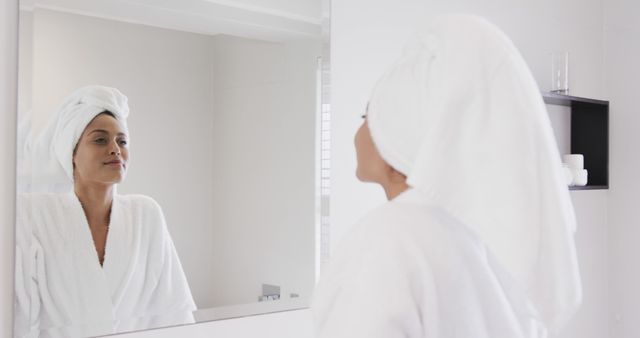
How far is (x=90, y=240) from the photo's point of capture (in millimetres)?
1390

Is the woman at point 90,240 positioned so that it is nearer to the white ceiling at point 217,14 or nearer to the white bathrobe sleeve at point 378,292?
the white ceiling at point 217,14

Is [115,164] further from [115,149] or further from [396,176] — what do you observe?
[396,176]

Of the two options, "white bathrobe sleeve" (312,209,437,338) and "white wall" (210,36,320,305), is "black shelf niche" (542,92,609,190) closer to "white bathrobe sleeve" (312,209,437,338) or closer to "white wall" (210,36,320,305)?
"white wall" (210,36,320,305)

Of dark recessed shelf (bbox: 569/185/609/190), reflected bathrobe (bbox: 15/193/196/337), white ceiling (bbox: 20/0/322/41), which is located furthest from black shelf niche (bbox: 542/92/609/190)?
reflected bathrobe (bbox: 15/193/196/337)

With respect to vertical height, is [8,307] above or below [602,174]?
below

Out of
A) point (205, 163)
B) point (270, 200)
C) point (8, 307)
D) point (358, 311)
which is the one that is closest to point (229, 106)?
point (205, 163)

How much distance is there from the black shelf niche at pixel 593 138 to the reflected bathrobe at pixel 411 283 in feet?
6.10

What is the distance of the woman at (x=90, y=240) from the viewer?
1.32 metres

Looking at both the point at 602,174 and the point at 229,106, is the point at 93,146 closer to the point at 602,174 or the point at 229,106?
the point at 229,106

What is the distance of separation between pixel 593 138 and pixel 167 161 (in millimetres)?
1826

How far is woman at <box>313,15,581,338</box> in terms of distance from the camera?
894mm

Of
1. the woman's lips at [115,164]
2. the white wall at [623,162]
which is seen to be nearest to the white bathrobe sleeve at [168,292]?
the woman's lips at [115,164]

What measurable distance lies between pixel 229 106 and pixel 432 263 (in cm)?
84

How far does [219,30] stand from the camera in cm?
161
